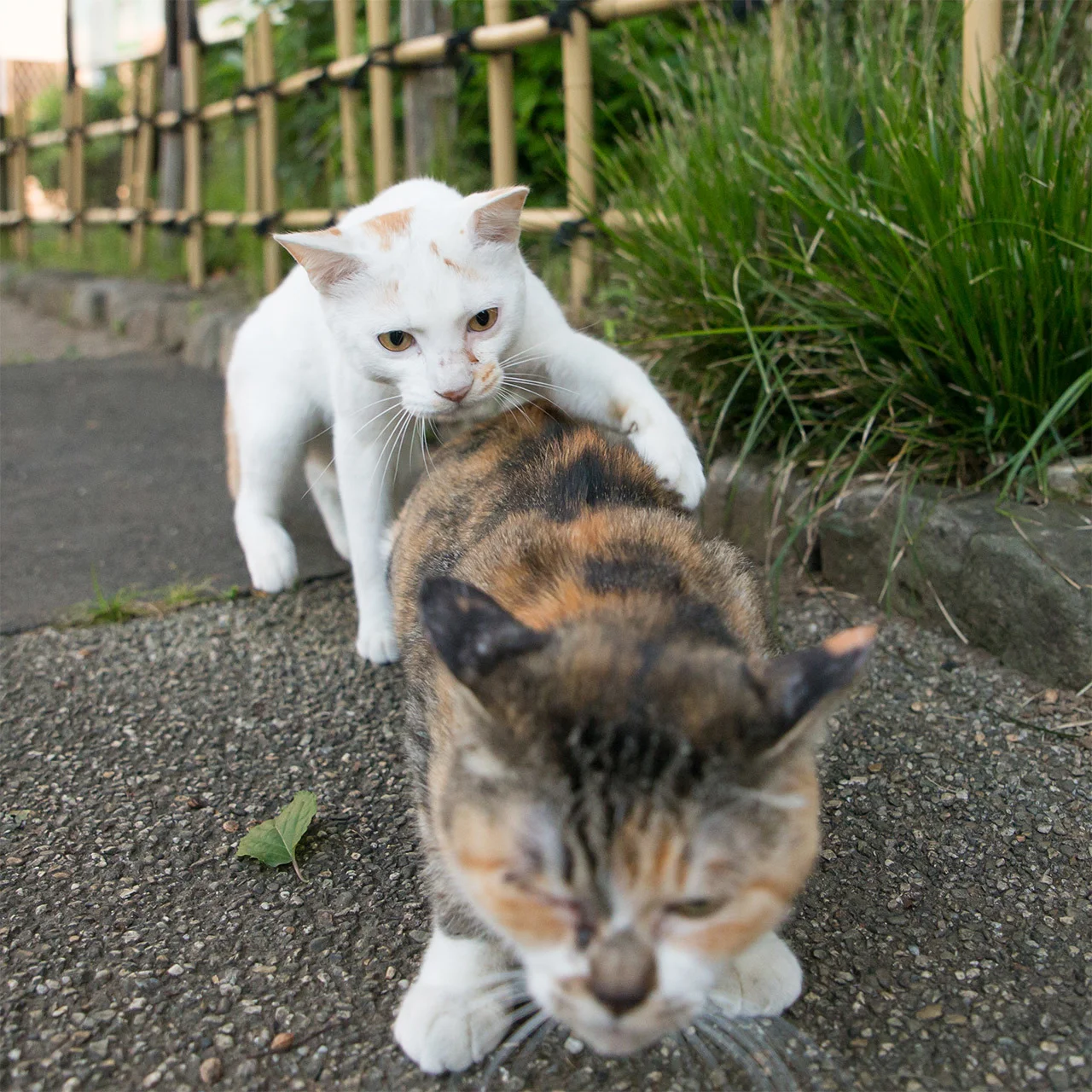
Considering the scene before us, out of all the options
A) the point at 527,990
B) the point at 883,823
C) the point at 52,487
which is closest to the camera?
the point at 527,990

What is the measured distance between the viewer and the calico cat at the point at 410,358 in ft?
7.47

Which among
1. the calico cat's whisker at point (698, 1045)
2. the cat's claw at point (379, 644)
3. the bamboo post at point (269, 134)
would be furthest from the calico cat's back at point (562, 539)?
the bamboo post at point (269, 134)

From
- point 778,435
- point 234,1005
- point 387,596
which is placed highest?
point 778,435

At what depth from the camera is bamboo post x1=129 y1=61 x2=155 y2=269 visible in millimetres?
7930

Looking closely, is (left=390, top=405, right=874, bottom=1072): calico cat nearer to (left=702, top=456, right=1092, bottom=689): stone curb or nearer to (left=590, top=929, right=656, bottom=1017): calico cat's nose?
(left=590, top=929, right=656, bottom=1017): calico cat's nose

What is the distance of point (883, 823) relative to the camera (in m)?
2.05

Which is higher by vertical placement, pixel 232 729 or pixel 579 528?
pixel 579 528

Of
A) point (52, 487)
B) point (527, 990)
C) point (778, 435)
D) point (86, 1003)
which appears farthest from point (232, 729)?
point (52, 487)

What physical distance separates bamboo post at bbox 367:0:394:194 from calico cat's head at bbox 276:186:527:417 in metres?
3.07

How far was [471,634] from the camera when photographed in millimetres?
1249

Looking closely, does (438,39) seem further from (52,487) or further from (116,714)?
(116,714)

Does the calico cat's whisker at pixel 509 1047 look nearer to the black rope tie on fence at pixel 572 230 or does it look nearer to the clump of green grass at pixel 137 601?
the clump of green grass at pixel 137 601

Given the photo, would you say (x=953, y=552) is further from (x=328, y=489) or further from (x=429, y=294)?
(x=328, y=489)

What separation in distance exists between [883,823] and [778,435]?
1.37 m
